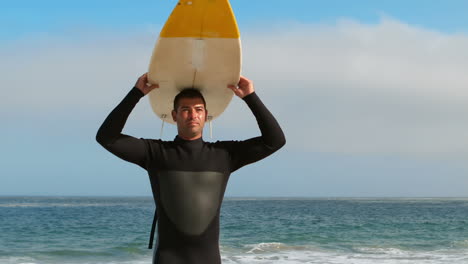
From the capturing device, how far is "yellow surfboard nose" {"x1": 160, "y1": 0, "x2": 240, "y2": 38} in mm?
3127

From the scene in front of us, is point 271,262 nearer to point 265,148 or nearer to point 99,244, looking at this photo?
point 99,244

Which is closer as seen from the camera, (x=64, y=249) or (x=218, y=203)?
(x=218, y=203)

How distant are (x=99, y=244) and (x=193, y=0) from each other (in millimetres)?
15830

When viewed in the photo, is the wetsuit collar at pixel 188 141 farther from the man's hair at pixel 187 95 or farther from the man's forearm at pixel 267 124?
the man's forearm at pixel 267 124

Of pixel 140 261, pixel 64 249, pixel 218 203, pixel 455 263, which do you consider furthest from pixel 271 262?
pixel 218 203

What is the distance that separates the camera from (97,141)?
10.6 feet

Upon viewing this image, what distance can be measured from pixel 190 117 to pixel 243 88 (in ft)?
1.21

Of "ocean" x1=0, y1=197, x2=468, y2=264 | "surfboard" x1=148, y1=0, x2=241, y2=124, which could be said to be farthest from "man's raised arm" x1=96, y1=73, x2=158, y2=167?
"ocean" x1=0, y1=197, x2=468, y2=264

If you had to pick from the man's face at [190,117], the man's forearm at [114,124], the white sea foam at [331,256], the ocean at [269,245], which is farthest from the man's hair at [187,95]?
the ocean at [269,245]

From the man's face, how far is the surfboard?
162mm

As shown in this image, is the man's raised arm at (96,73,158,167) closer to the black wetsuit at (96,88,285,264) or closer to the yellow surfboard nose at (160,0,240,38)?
the black wetsuit at (96,88,285,264)

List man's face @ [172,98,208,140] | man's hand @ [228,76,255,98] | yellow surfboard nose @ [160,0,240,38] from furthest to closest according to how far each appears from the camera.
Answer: man's hand @ [228,76,255,98] < man's face @ [172,98,208,140] < yellow surfboard nose @ [160,0,240,38]

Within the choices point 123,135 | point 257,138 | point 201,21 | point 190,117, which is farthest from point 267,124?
point 123,135

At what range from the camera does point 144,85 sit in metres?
Result: 3.35
